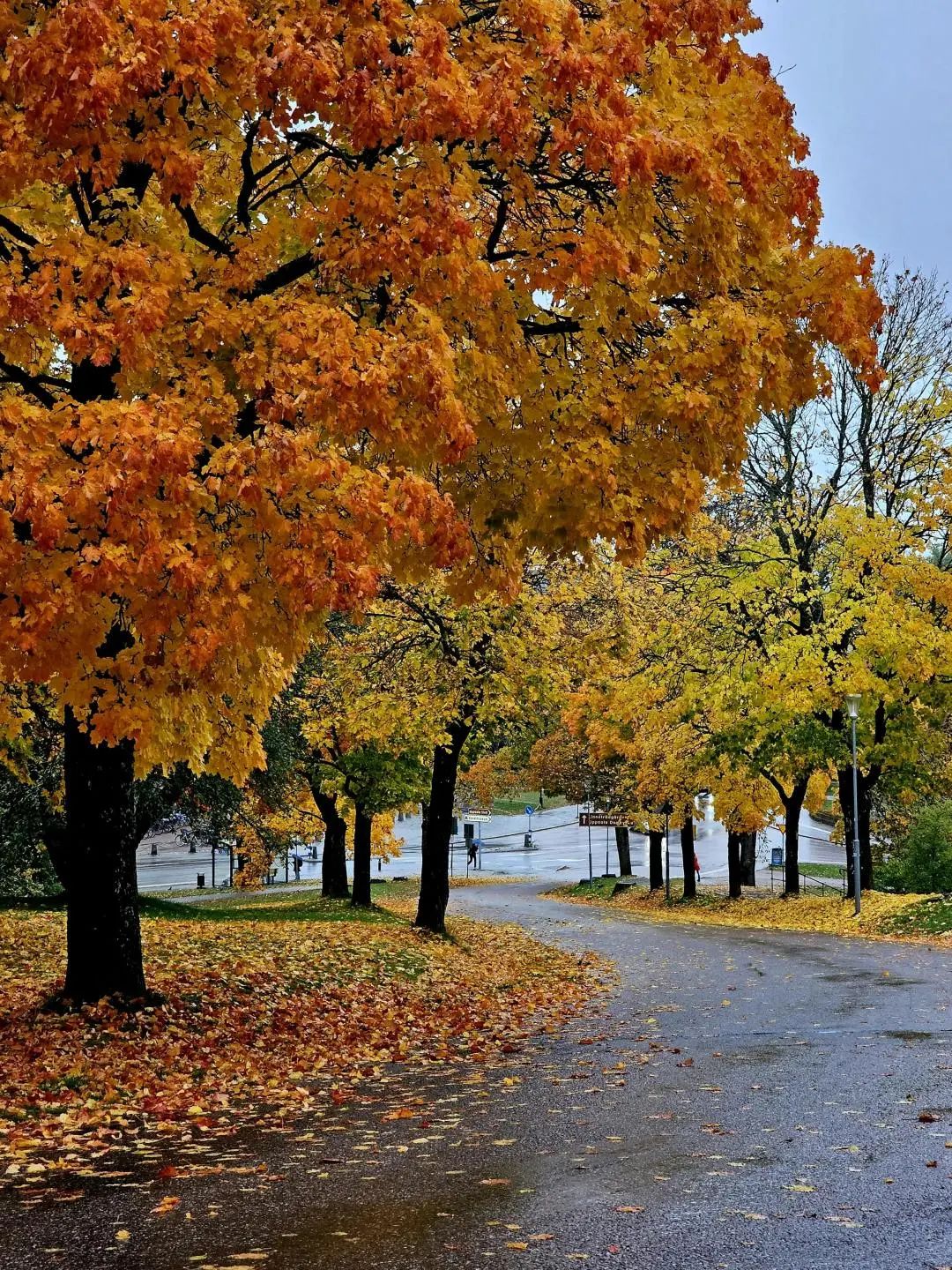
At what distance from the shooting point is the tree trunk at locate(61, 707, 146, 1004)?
1002 cm

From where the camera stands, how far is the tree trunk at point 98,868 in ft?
32.9

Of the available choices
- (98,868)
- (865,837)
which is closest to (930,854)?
(865,837)

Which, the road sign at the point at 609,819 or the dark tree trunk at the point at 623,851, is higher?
the road sign at the point at 609,819

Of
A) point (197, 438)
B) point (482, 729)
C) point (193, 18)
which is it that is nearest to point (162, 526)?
point (197, 438)

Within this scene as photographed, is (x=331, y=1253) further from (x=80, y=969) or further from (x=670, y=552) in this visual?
(x=670, y=552)

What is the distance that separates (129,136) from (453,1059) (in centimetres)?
719

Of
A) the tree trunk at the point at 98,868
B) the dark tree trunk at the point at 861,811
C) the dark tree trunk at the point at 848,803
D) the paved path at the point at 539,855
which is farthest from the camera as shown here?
the paved path at the point at 539,855

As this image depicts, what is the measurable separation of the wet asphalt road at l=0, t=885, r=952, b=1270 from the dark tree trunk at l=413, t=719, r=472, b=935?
10.9 m

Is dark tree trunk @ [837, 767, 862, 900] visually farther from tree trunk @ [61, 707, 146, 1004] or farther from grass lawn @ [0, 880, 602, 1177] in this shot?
tree trunk @ [61, 707, 146, 1004]

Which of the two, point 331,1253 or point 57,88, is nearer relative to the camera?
point 331,1253

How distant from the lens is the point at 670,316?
9.05m

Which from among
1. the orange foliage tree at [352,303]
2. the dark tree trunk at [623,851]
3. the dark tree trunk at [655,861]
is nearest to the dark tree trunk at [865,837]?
the dark tree trunk at [655,861]

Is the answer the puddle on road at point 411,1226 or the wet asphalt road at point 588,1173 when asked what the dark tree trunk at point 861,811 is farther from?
the puddle on road at point 411,1226

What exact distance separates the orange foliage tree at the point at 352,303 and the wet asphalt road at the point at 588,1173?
2.58m
